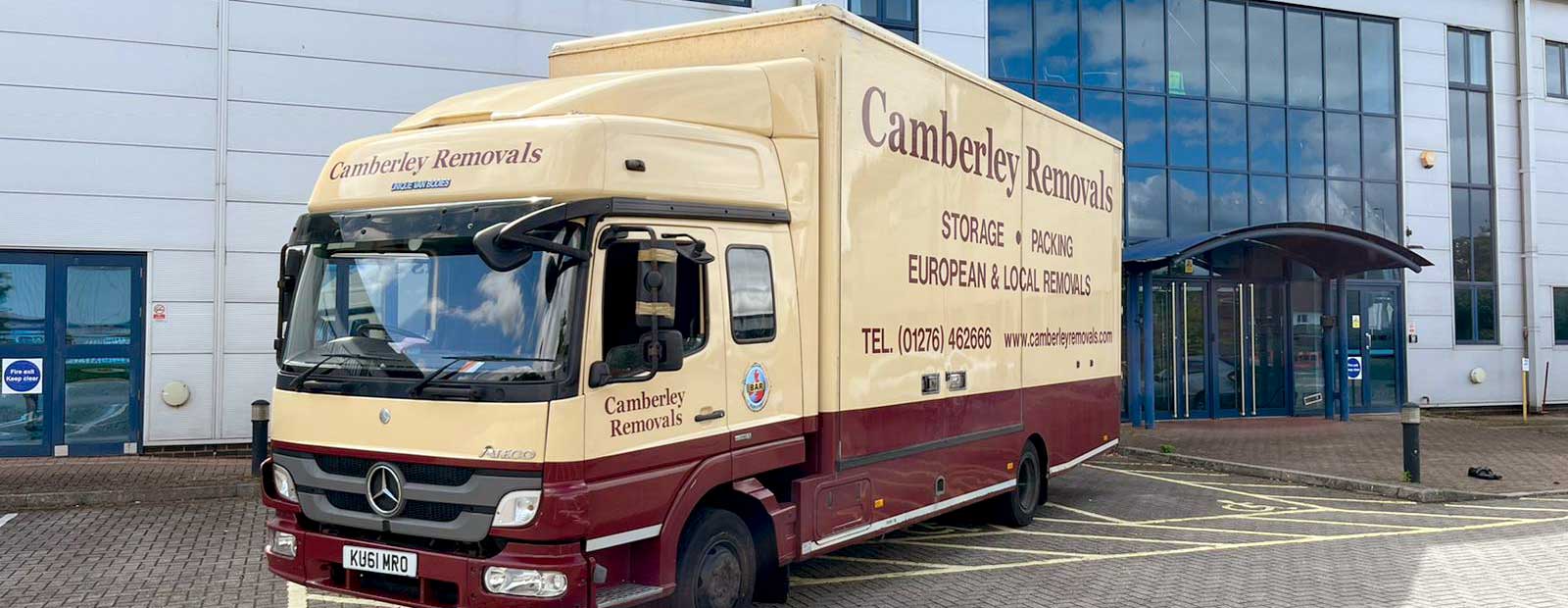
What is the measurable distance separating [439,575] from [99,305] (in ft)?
33.6

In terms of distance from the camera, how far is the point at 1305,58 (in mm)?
21266

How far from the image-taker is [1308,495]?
12.3 meters

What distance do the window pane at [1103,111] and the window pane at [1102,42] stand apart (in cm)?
20

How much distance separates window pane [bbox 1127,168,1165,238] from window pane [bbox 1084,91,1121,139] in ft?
2.61

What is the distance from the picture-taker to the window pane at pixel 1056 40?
18969mm

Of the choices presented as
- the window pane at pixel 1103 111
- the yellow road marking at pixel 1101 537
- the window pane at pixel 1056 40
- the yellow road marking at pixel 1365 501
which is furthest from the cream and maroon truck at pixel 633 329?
the window pane at pixel 1103 111

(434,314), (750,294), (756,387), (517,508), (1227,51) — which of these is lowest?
(517,508)

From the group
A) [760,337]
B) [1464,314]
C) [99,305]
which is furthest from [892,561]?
[1464,314]

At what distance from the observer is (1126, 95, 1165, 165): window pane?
19.8m

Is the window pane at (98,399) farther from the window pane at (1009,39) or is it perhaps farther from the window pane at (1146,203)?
the window pane at (1146,203)

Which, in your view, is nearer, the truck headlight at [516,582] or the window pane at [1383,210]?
the truck headlight at [516,582]

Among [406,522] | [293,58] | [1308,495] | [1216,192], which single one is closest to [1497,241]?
[1216,192]

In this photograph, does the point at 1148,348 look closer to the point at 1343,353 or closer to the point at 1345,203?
the point at 1343,353

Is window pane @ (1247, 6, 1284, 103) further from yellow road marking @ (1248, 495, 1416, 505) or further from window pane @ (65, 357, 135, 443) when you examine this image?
window pane @ (65, 357, 135, 443)
